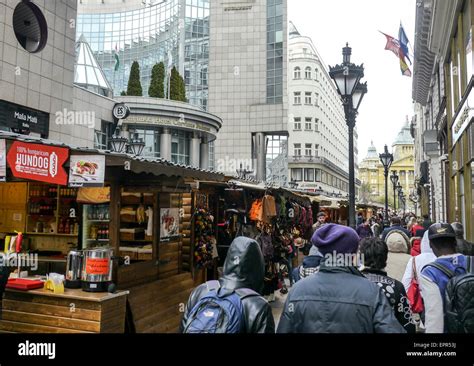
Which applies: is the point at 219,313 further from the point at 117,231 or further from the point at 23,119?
the point at 23,119

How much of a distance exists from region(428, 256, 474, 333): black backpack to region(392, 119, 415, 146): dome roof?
12238 cm

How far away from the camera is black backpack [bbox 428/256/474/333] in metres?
3.21

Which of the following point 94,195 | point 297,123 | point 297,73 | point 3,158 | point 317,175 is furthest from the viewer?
point 297,123

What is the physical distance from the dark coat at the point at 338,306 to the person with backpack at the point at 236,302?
0.20m

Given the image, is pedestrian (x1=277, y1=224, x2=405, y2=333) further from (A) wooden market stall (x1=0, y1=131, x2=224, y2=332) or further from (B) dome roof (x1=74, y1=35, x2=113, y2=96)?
(B) dome roof (x1=74, y1=35, x2=113, y2=96)

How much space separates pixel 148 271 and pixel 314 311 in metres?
5.90

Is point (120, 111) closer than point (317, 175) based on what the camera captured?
Yes

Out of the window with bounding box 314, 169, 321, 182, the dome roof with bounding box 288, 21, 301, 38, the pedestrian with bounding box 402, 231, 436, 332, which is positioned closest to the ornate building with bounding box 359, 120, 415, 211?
the window with bounding box 314, 169, 321, 182

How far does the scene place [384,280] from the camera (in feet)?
11.5

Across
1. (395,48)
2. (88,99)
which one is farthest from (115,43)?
(395,48)

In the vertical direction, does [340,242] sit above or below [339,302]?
above

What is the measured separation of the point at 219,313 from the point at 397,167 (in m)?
116

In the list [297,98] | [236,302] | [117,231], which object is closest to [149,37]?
[297,98]

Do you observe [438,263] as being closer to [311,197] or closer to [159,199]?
[159,199]
